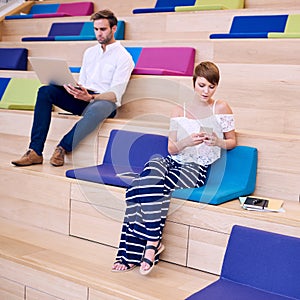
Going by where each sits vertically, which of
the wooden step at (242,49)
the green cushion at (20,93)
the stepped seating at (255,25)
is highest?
the stepped seating at (255,25)

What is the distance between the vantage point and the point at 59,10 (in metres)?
4.59

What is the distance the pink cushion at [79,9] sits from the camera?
14.4 ft

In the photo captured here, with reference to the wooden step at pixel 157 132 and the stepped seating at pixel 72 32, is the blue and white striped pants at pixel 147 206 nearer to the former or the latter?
the wooden step at pixel 157 132

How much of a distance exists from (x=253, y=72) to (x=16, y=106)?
1501mm

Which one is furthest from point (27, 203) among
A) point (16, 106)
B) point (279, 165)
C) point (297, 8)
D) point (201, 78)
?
point (297, 8)


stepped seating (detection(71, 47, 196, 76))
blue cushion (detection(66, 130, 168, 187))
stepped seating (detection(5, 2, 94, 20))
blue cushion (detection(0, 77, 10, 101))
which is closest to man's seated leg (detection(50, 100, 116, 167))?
blue cushion (detection(66, 130, 168, 187))

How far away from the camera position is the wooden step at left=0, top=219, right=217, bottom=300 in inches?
71.1

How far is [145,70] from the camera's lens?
293 centimetres

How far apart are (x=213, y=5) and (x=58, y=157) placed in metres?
1.62

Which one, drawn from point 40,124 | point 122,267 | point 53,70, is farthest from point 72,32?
point 122,267

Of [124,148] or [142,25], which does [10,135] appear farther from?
[142,25]

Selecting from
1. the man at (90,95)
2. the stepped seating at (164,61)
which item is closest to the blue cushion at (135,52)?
the stepped seating at (164,61)

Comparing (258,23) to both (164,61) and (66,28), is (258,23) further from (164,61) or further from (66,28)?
(66,28)

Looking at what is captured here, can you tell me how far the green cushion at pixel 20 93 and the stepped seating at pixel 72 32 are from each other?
505 mm
